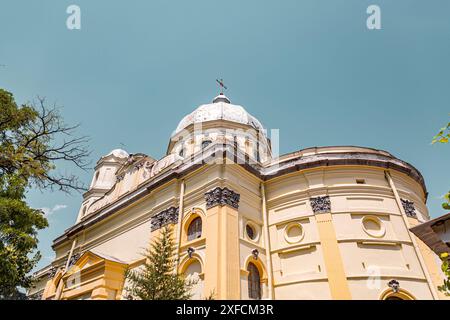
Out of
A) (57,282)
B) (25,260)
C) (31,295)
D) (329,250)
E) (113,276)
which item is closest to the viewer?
(25,260)

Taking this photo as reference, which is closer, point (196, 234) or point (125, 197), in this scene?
point (196, 234)

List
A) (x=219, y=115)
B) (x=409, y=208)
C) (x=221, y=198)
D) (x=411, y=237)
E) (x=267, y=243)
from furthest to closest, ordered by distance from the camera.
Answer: (x=219, y=115) < (x=409, y=208) < (x=267, y=243) < (x=411, y=237) < (x=221, y=198)

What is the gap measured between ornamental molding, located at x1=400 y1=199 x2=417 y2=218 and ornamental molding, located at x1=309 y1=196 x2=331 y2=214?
14.6ft

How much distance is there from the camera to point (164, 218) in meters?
17.0

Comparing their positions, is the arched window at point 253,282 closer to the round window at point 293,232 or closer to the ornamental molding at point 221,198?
the round window at point 293,232

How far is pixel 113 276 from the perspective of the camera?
17078mm

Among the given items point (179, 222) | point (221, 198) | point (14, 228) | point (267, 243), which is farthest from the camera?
point (267, 243)

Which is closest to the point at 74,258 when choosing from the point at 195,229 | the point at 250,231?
the point at 195,229

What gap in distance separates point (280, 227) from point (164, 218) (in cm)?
651

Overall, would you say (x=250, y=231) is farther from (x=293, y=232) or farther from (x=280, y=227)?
(x=293, y=232)

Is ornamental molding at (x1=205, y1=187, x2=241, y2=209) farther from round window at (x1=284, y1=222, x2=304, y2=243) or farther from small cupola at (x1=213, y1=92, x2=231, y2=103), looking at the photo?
small cupola at (x1=213, y1=92, x2=231, y2=103)

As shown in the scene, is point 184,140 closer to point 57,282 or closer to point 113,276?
point 113,276
